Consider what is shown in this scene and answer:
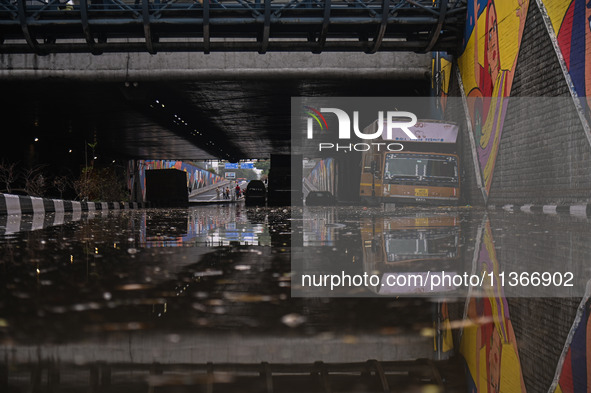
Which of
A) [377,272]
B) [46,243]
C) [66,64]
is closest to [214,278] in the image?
[377,272]

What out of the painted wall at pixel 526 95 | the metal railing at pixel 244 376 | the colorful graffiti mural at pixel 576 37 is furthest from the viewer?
the painted wall at pixel 526 95

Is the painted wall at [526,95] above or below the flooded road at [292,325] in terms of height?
above

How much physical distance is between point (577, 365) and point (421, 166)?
19.4 metres

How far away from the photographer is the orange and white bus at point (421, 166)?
20438 millimetres

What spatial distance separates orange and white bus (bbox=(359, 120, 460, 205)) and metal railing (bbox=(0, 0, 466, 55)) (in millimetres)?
3043

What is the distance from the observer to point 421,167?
20.8 m

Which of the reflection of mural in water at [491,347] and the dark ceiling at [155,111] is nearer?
the reflection of mural in water at [491,347]

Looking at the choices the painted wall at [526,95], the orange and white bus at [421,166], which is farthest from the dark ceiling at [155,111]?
the painted wall at [526,95]

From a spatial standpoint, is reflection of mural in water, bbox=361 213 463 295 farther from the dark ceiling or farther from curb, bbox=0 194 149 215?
the dark ceiling

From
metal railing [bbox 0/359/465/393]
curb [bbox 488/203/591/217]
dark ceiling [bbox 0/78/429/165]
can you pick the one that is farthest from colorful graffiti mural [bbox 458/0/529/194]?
metal railing [bbox 0/359/465/393]

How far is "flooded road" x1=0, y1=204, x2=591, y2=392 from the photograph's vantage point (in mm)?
1700

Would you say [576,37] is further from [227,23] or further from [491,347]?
[491,347]

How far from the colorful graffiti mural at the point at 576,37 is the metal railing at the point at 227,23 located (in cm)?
647

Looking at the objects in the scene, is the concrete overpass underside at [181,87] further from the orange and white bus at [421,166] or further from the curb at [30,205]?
the curb at [30,205]
